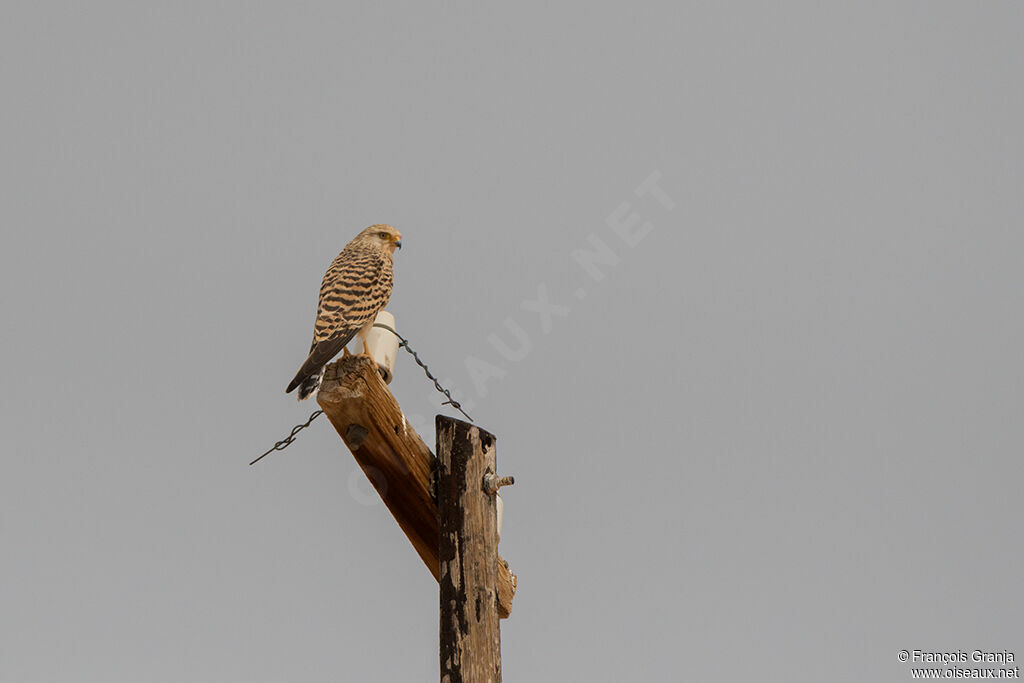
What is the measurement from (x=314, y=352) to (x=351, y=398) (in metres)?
0.27

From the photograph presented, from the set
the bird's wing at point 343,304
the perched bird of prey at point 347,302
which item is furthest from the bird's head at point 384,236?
the bird's wing at point 343,304

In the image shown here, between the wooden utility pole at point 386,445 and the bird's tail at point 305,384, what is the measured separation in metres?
0.04

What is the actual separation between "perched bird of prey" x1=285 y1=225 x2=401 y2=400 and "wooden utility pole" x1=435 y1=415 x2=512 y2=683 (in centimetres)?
58

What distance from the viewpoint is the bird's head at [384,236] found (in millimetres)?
4867

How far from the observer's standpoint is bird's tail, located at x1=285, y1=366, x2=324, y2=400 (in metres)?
3.37

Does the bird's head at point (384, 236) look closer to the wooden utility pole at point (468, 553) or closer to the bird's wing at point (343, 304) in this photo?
the bird's wing at point (343, 304)

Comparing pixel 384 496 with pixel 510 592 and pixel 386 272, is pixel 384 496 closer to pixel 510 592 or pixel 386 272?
pixel 510 592

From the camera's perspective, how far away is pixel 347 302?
3.85 metres

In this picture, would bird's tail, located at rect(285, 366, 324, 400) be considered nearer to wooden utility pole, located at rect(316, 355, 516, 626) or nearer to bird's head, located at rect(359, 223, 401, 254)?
wooden utility pole, located at rect(316, 355, 516, 626)

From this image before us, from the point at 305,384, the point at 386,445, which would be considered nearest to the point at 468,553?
the point at 386,445

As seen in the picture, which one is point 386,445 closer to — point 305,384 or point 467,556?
point 305,384

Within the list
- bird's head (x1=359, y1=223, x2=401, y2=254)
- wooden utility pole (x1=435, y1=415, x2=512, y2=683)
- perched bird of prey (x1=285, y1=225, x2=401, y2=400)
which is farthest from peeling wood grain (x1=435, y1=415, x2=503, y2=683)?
bird's head (x1=359, y1=223, x2=401, y2=254)

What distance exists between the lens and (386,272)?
4312 millimetres

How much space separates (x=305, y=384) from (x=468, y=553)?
0.99 meters
